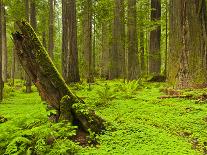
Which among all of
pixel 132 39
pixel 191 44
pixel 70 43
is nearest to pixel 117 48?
pixel 132 39

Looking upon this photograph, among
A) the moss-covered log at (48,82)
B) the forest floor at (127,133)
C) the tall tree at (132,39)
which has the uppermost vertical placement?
the tall tree at (132,39)

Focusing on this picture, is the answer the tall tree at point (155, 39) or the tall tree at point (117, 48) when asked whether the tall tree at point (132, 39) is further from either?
the tall tree at point (117, 48)

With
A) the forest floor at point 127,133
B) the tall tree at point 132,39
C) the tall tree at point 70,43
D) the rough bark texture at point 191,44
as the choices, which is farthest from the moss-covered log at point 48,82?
the tall tree at point 132,39

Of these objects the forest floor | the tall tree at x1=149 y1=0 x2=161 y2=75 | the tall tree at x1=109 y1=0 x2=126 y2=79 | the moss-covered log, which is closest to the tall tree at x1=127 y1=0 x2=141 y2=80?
the tall tree at x1=149 y1=0 x2=161 y2=75

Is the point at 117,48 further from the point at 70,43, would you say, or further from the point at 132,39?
the point at 70,43

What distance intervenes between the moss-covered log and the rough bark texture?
4495 millimetres

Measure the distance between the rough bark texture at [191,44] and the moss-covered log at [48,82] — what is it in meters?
4.50

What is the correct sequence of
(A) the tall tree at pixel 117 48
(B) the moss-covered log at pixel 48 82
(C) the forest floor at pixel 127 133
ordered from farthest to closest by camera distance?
(A) the tall tree at pixel 117 48 → (B) the moss-covered log at pixel 48 82 → (C) the forest floor at pixel 127 133

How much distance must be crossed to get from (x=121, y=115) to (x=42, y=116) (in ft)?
7.80

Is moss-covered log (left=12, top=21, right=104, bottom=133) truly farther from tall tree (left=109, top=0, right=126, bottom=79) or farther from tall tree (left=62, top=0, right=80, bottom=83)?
tall tree (left=109, top=0, right=126, bottom=79)

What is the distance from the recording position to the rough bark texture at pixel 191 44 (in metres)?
10.1

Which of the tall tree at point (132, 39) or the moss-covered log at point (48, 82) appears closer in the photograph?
the moss-covered log at point (48, 82)

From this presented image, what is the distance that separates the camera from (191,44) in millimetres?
10250

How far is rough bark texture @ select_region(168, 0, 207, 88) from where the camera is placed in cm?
1013
